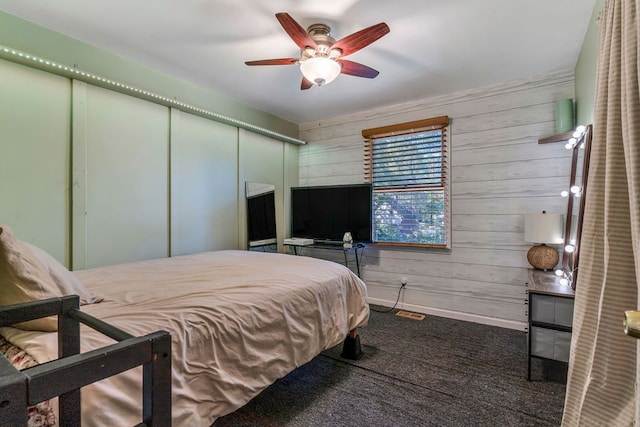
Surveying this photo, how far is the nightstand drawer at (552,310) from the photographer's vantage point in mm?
1994

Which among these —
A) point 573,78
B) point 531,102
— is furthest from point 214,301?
point 573,78

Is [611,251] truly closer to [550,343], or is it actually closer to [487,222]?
[550,343]

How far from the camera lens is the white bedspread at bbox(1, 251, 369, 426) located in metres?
1.00

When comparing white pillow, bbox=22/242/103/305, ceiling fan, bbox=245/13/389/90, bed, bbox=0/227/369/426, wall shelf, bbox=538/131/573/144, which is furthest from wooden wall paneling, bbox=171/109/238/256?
wall shelf, bbox=538/131/573/144

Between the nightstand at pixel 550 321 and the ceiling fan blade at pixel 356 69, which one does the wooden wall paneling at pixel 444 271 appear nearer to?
the nightstand at pixel 550 321

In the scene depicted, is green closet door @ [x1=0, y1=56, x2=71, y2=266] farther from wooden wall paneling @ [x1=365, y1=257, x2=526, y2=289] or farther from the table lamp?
the table lamp

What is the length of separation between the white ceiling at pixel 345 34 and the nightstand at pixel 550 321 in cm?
188

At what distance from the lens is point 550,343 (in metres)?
2.08

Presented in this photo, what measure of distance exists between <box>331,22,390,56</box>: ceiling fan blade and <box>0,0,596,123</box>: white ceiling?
0.22 m

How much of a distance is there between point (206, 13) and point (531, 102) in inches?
118

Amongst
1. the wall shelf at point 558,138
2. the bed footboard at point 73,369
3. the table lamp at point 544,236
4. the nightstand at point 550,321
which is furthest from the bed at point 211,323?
the wall shelf at point 558,138

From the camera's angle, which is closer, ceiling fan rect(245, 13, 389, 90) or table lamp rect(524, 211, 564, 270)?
ceiling fan rect(245, 13, 389, 90)

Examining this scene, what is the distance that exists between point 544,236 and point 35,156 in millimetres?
3961

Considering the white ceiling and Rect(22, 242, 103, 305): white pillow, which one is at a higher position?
the white ceiling
